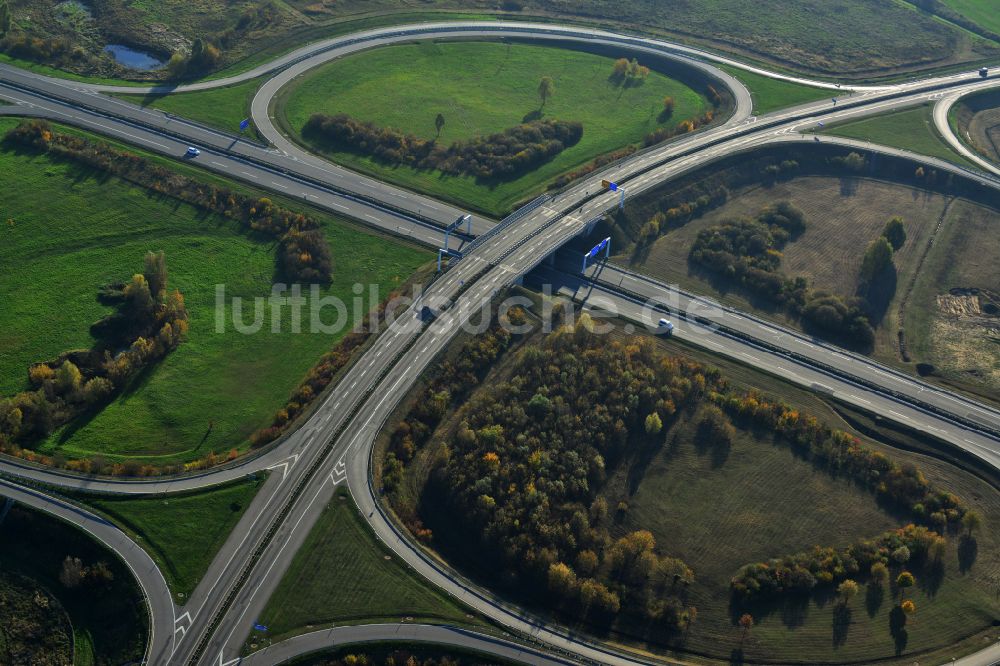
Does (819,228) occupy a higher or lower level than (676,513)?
higher

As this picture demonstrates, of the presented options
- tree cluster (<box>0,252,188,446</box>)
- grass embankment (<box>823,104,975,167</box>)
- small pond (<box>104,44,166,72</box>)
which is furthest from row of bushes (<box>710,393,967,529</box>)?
small pond (<box>104,44,166,72</box>)

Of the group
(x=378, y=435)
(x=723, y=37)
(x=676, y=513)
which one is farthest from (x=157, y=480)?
(x=723, y=37)

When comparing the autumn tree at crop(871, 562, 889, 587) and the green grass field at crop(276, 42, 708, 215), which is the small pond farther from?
the autumn tree at crop(871, 562, 889, 587)

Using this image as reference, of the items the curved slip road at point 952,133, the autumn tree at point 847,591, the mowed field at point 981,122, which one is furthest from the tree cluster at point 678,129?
the autumn tree at point 847,591

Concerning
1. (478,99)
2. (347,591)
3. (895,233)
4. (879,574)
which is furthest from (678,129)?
(347,591)

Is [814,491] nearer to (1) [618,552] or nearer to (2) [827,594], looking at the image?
(2) [827,594]

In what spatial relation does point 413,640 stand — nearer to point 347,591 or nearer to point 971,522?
point 347,591
